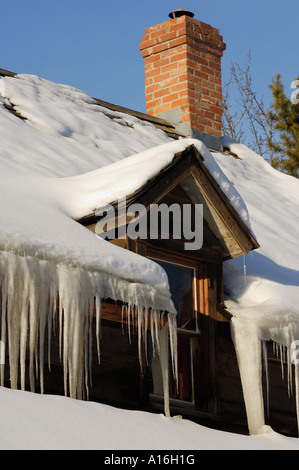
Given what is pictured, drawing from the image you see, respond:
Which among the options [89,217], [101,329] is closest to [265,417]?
[101,329]

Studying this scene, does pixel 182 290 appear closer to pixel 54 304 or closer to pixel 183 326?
pixel 183 326

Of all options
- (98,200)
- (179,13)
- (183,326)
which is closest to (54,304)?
(98,200)

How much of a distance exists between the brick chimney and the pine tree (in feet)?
23.0

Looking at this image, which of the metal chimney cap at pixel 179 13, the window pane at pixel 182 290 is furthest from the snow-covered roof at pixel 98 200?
the metal chimney cap at pixel 179 13

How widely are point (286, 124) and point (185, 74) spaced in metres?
8.17

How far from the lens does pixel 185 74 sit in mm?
12242

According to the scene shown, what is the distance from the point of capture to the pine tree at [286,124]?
64.3ft

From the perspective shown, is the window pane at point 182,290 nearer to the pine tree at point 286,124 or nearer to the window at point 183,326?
the window at point 183,326

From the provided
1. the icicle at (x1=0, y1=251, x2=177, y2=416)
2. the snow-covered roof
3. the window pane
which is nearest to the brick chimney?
the snow-covered roof

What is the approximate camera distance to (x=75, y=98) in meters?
11.1

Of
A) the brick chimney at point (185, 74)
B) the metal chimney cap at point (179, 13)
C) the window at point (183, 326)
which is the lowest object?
the window at point (183, 326)

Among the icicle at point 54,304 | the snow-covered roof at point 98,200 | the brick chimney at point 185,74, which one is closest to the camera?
the icicle at point 54,304

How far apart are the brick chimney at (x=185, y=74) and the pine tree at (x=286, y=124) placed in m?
7.01

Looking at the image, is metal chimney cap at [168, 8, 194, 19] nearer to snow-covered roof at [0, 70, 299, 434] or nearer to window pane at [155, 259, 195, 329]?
snow-covered roof at [0, 70, 299, 434]
